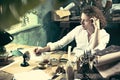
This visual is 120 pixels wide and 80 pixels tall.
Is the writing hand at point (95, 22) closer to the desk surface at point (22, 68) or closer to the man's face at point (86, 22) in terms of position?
the man's face at point (86, 22)

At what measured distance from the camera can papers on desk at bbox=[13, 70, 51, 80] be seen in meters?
1.63

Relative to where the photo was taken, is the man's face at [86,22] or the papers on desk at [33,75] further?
the man's face at [86,22]

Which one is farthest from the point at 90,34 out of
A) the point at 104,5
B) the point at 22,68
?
the point at 104,5

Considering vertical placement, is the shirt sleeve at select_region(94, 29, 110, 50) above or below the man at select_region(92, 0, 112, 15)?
below

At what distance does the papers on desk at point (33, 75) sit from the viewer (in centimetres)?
163

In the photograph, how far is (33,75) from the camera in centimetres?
168

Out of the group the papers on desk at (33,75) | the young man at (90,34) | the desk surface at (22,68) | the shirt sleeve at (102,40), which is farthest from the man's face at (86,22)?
the papers on desk at (33,75)

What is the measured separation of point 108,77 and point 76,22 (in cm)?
216

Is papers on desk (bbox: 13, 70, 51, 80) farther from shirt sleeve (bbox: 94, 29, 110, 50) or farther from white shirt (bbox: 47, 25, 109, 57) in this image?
shirt sleeve (bbox: 94, 29, 110, 50)

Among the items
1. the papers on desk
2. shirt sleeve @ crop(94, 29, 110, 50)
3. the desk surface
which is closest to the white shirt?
shirt sleeve @ crop(94, 29, 110, 50)

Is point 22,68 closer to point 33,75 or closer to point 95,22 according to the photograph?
point 33,75

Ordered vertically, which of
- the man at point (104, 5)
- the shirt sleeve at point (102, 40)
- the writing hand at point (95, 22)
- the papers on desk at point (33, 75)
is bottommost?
the papers on desk at point (33, 75)

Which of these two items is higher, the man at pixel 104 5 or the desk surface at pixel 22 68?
the man at pixel 104 5

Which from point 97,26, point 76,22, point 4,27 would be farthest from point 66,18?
point 4,27
